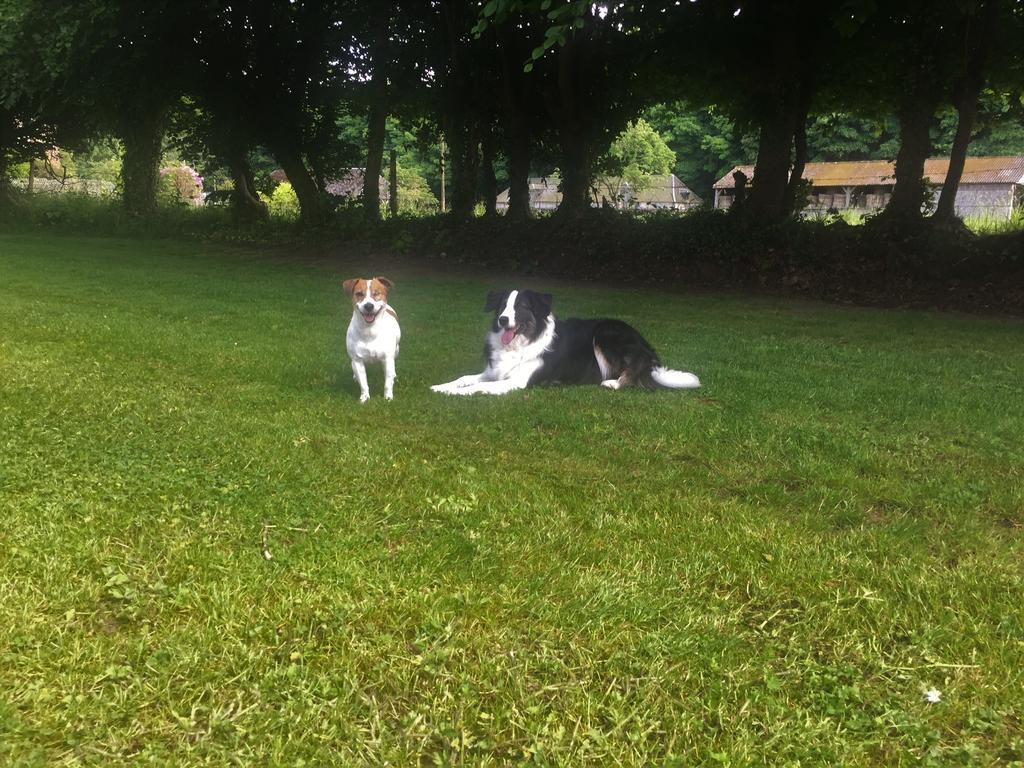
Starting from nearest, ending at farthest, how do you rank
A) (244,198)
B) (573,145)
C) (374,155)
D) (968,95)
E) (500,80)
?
(968,95) < (573,145) < (500,80) < (374,155) < (244,198)

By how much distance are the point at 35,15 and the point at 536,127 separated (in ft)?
46.0

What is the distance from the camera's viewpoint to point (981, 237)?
50.0 feet

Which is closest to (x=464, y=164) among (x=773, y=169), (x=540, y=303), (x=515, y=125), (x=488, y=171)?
(x=488, y=171)

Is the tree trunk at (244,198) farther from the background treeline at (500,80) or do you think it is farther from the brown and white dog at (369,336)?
the brown and white dog at (369,336)

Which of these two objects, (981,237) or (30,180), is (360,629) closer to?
(981,237)

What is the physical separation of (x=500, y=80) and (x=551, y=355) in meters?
16.1

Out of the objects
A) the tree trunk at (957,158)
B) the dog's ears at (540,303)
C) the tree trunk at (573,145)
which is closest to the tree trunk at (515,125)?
the tree trunk at (573,145)

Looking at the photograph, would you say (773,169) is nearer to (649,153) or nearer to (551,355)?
(551,355)

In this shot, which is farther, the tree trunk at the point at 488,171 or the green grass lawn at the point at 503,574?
the tree trunk at the point at 488,171

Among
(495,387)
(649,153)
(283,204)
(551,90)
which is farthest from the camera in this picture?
(649,153)

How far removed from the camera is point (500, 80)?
20.9 m

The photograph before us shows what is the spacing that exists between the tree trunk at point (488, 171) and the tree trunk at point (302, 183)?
556 centimetres

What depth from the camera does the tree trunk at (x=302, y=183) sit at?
24.1 meters

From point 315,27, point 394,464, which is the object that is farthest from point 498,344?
point 315,27
